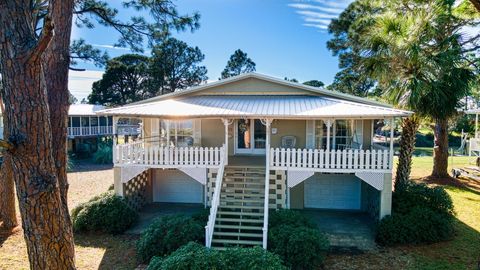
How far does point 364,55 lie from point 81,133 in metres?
28.8

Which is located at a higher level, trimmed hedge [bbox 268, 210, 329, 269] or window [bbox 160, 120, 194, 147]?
window [bbox 160, 120, 194, 147]

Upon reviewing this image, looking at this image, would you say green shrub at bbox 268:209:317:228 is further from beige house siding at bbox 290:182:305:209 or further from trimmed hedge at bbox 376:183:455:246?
beige house siding at bbox 290:182:305:209

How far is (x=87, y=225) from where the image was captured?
36.8 feet

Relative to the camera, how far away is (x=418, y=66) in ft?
41.6

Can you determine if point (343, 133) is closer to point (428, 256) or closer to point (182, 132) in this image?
point (428, 256)

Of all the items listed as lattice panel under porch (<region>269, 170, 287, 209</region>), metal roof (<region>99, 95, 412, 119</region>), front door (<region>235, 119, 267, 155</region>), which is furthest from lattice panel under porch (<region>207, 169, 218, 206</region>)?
metal roof (<region>99, 95, 412, 119</region>)

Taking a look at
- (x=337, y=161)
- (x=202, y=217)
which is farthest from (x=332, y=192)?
(x=202, y=217)

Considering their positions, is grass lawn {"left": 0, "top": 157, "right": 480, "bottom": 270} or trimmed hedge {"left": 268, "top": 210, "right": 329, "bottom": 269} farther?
grass lawn {"left": 0, "top": 157, "right": 480, "bottom": 270}

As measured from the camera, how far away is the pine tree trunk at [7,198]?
37.6ft

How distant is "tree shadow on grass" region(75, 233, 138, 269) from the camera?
9.18 meters

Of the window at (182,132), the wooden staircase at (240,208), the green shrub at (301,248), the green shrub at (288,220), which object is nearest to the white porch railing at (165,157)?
the wooden staircase at (240,208)

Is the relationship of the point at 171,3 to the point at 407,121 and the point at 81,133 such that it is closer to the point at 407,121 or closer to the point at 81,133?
the point at 407,121

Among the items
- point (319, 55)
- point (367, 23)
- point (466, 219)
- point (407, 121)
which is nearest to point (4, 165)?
point (407, 121)

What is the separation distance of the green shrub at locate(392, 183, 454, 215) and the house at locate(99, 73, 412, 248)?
699mm
